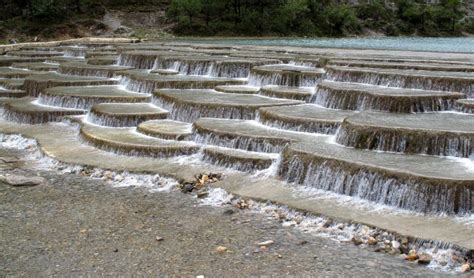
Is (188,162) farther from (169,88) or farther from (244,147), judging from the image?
(169,88)

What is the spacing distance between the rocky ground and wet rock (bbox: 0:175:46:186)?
0.43 metres

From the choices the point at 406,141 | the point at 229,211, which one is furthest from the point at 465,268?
the point at 406,141

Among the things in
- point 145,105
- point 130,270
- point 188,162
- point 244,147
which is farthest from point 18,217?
point 145,105

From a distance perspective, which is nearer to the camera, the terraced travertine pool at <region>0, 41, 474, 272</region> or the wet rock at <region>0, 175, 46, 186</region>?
the terraced travertine pool at <region>0, 41, 474, 272</region>

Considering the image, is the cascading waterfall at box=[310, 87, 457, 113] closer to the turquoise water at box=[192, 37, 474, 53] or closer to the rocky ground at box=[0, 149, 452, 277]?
the rocky ground at box=[0, 149, 452, 277]

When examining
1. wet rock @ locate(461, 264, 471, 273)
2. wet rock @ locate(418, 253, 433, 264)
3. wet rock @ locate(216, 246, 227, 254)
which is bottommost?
wet rock @ locate(216, 246, 227, 254)

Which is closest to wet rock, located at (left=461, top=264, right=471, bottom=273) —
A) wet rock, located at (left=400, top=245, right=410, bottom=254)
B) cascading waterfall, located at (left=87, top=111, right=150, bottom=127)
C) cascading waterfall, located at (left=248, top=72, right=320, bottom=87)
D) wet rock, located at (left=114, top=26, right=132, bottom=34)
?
wet rock, located at (left=400, top=245, right=410, bottom=254)

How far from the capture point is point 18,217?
31.5 ft

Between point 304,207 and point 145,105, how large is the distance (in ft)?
29.1

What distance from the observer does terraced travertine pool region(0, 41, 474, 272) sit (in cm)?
938

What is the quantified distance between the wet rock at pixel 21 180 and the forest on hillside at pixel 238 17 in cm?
4409

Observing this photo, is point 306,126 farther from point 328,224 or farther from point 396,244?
point 396,244

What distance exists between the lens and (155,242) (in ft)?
28.1

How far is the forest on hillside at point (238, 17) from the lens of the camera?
183ft
